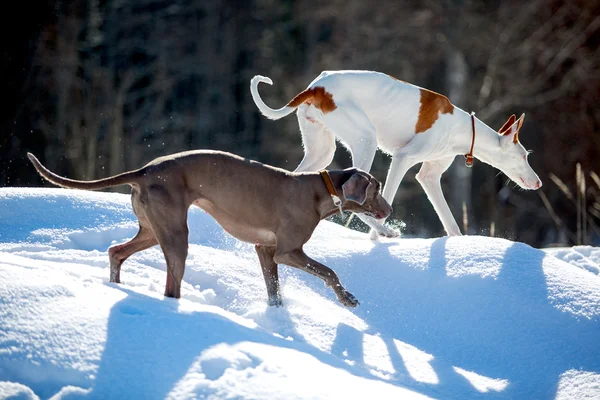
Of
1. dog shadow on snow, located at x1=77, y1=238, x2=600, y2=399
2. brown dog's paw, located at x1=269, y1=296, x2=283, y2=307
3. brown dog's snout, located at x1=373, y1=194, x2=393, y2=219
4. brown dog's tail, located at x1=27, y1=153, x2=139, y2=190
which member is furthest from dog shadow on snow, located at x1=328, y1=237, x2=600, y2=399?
brown dog's tail, located at x1=27, y1=153, x2=139, y2=190

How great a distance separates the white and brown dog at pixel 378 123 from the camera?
241 inches

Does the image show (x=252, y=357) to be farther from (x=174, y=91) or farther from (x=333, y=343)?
(x=174, y=91)

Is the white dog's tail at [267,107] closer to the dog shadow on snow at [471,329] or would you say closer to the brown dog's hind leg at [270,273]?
the dog shadow on snow at [471,329]

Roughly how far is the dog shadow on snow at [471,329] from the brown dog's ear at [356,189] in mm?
763

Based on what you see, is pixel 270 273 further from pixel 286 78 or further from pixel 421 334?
pixel 286 78

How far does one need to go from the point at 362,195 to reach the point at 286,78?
52.6 feet

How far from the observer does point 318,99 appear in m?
6.16

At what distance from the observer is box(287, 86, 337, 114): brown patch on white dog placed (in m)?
6.12

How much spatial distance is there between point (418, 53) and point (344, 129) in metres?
12.6

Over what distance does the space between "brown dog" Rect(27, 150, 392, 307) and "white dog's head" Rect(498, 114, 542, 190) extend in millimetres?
2374

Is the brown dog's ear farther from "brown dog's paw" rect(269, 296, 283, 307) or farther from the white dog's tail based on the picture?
the white dog's tail

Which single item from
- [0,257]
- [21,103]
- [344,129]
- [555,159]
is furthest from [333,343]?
[555,159]

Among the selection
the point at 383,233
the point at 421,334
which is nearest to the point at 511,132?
the point at 383,233

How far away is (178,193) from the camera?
4.27 meters
